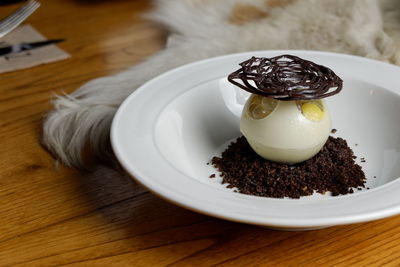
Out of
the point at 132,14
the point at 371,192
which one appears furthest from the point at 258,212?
the point at 132,14

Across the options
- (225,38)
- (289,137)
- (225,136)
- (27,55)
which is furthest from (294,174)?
(27,55)

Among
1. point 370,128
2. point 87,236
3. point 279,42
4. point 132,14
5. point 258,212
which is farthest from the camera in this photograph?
point 132,14

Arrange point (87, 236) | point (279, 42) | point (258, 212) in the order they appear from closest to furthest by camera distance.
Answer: point (258, 212) < point (87, 236) < point (279, 42)

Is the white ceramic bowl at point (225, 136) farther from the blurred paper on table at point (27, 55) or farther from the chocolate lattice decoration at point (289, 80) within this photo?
the blurred paper on table at point (27, 55)

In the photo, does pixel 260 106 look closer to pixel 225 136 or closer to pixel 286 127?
pixel 286 127

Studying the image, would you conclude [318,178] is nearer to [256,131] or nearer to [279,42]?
[256,131]

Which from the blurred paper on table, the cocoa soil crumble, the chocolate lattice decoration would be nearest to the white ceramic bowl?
the cocoa soil crumble
